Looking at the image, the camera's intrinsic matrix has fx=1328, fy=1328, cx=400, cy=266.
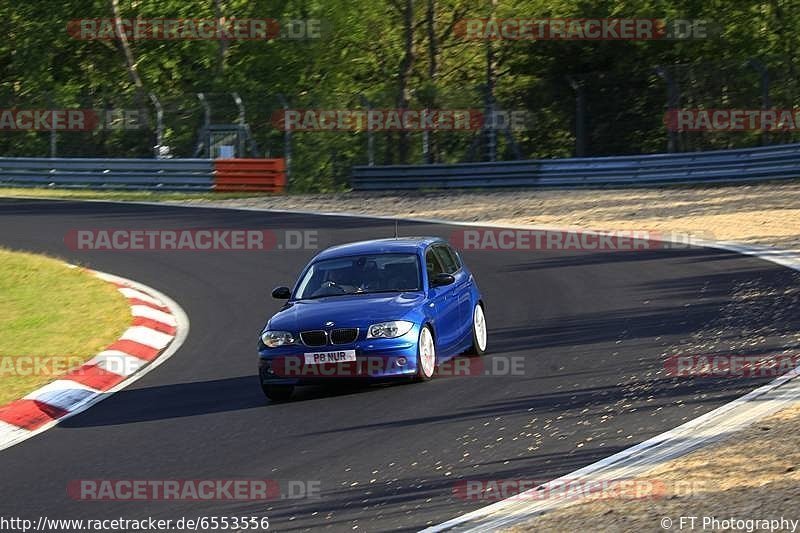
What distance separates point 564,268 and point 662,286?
259cm

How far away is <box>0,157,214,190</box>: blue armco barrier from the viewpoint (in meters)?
35.5

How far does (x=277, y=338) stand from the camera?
41.4 feet

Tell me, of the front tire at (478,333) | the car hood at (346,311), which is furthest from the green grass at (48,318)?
the front tire at (478,333)

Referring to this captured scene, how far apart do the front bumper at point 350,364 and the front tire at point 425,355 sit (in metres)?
0.14

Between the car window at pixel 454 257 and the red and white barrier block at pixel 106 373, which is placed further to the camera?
the car window at pixel 454 257

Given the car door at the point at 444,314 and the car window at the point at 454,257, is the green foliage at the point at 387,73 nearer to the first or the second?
the car window at the point at 454,257

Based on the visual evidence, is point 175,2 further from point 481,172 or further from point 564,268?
point 564,268

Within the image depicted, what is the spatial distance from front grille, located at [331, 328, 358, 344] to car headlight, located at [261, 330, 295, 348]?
396mm

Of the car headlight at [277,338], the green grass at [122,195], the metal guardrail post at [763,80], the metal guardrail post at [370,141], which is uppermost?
the metal guardrail post at [763,80]

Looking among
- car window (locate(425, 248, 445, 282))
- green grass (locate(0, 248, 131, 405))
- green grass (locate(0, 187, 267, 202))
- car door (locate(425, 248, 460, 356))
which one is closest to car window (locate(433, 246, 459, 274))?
car window (locate(425, 248, 445, 282))

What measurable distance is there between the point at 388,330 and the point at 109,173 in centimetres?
2567

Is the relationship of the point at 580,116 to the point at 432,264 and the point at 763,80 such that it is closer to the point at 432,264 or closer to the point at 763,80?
the point at 763,80

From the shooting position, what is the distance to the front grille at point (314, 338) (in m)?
12.5

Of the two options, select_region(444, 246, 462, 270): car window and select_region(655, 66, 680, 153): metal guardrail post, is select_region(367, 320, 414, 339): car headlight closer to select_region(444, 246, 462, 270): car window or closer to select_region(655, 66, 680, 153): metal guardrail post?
select_region(444, 246, 462, 270): car window
